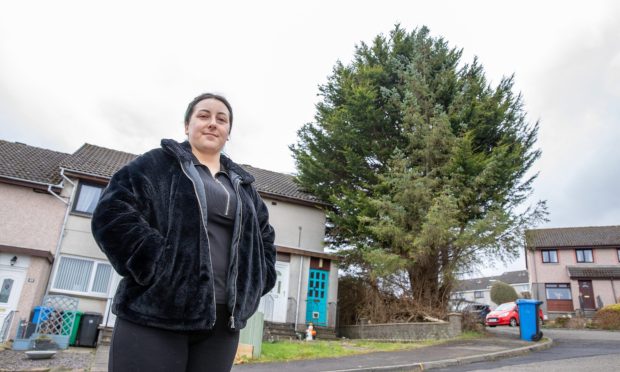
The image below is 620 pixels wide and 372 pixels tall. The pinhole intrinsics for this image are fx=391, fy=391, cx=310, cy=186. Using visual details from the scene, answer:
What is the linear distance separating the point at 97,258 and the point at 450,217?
12881 mm

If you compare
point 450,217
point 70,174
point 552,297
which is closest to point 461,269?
point 450,217

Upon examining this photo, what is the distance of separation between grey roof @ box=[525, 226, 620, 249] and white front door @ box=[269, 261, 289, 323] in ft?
87.3

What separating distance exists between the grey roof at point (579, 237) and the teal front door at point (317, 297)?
24.8 meters

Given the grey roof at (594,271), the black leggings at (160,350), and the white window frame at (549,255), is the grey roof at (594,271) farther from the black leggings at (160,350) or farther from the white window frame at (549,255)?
the black leggings at (160,350)

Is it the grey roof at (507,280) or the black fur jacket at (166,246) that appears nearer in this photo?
the black fur jacket at (166,246)

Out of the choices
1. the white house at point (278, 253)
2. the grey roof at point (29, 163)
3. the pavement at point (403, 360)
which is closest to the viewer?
the pavement at point (403, 360)

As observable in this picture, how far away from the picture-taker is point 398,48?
59.1 feet

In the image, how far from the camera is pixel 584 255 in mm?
35438

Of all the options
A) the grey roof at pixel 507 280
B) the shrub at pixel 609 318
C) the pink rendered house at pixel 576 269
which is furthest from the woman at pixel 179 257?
the grey roof at pixel 507 280

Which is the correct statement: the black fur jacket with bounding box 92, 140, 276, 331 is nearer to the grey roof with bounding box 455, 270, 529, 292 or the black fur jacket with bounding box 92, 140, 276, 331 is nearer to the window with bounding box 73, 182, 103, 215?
the window with bounding box 73, 182, 103, 215

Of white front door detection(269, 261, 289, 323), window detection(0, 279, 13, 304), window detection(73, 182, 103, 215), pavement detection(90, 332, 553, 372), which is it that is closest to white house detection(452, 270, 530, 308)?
white front door detection(269, 261, 289, 323)

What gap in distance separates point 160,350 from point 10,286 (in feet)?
49.5

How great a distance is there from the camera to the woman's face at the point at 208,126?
2.21 meters

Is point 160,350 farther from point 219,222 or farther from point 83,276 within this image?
point 83,276
